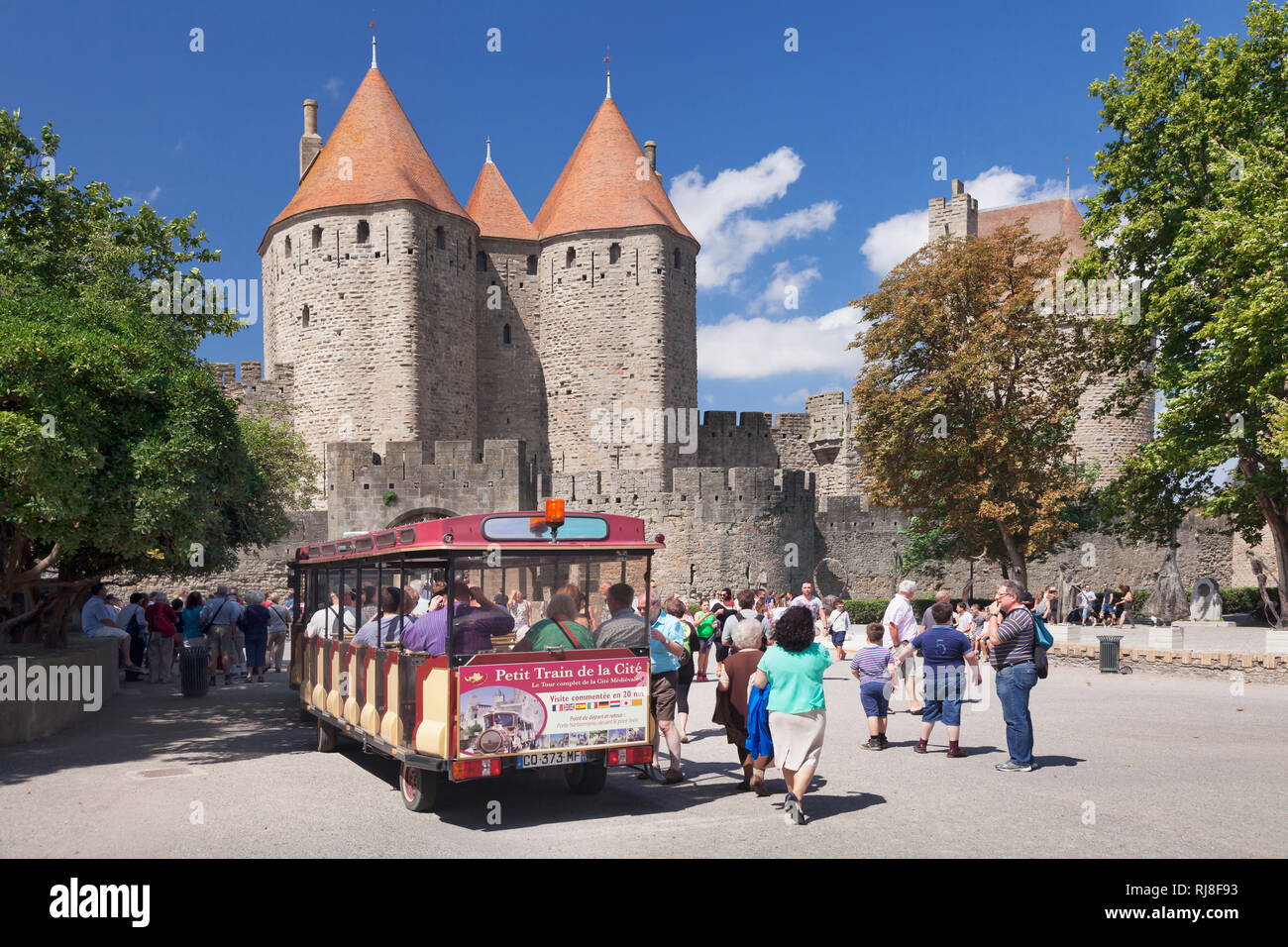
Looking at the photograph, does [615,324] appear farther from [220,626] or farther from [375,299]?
[220,626]

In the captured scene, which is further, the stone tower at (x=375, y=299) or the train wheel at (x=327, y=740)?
the stone tower at (x=375, y=299)

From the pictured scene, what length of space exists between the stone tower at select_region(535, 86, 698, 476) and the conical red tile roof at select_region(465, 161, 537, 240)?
1505mm

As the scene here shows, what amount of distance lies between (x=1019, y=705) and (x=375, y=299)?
30492mm

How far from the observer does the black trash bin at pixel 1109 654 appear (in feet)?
60.0

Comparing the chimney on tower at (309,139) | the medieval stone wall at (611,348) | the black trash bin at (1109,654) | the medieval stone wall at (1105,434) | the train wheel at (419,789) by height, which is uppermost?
the chimney on tower at (309,139)

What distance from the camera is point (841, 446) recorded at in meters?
43.0

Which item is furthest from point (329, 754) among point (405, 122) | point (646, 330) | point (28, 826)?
point (405, 122)

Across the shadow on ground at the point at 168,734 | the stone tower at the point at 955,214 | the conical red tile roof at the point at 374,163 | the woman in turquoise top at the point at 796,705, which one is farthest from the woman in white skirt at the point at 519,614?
the stone tower at the point at 955,214

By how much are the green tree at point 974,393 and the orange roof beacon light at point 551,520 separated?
18.4 metres

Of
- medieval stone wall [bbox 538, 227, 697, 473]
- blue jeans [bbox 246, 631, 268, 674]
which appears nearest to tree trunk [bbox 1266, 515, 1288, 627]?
blue jeans [bbox 246, 631, 268, 674]

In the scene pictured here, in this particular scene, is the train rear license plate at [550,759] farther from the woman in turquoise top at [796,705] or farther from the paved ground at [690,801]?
the woman in turquoise top at [796,705]

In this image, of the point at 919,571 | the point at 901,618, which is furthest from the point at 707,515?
the point at 901,618

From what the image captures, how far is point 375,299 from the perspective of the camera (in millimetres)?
35656

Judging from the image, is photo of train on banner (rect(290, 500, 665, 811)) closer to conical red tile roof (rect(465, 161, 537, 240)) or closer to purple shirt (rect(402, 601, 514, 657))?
purple shirt (rect(402, 601, 514, 657))
